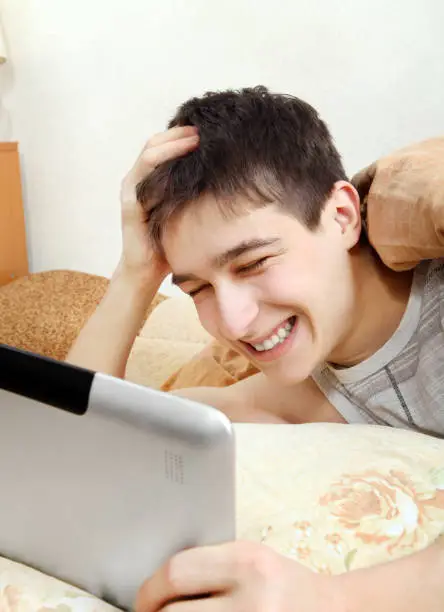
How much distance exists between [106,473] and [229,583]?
A: 0.12 m

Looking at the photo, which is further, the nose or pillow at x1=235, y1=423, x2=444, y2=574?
the nose

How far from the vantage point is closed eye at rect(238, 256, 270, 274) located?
2.61 feet

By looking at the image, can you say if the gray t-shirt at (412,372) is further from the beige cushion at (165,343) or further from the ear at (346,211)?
the beige cushion at (165,343)

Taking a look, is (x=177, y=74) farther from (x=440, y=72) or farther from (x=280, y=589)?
(x=280, y=589)

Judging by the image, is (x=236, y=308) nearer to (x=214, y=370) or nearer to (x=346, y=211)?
(x=346, y=211)

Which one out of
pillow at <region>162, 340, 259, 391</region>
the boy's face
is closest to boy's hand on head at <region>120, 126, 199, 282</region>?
the boy's face

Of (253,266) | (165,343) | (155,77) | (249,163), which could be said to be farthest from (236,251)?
(155,77)

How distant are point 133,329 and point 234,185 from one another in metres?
0.40

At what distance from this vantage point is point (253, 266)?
797mm

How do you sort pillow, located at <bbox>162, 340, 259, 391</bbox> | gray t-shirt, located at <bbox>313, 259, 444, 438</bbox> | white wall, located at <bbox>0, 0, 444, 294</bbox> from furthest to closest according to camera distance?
white wall, located at <bbox>0, 0, 444, 294</bbox>, pillow, located at <bbox>162, 340, 259, 391</bbox>, gray t-shirt, located at <bbox>313, 259, 444, 438</bbox>

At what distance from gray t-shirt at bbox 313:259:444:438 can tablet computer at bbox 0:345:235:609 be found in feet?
1.64

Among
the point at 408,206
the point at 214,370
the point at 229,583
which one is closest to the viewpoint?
the point at 229,583

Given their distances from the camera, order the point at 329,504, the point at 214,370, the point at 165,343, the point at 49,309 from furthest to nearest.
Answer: the point at 49,309 → the point at 165,343 → the point at 214,370 → the point at 329,504

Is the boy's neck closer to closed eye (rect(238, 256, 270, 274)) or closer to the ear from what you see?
the ear
